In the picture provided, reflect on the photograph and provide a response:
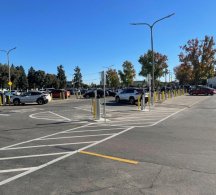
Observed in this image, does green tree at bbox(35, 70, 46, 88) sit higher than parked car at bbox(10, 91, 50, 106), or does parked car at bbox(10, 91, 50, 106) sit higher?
green tree at bbox(35, 70, 46, 88)

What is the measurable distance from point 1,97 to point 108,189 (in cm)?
3415

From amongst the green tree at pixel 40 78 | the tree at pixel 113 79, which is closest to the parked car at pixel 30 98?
the green tree at pixel 40 78

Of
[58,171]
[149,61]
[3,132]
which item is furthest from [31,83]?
[58,171]

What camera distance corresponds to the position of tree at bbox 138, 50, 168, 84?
9414cm

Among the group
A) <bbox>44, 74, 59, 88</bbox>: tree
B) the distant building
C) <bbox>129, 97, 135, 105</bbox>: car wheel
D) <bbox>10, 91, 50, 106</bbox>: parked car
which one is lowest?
<bbox>129, 97, 135, 105</bbox>: car wheel

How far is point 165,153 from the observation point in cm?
915

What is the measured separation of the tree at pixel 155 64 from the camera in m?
94.1

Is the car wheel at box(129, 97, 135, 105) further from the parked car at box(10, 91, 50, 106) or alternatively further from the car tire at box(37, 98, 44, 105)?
the car tire at box(37, 98, 44, 105)

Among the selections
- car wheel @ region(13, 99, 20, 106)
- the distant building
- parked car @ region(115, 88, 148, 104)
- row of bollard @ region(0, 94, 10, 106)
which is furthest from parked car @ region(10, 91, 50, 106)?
the distant building

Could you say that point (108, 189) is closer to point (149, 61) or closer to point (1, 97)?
point (1, 97)

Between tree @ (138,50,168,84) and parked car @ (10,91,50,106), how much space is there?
58.3 m

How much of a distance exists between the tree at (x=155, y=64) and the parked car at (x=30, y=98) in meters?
58.3

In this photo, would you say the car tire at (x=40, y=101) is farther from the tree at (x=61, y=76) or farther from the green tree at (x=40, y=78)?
the tree at (x=61, y=76)

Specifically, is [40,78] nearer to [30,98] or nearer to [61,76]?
[61,76]
